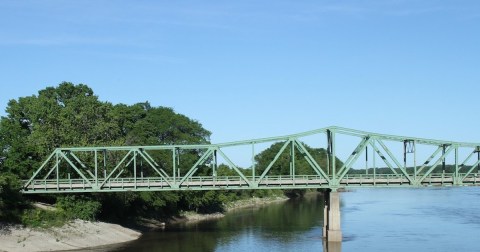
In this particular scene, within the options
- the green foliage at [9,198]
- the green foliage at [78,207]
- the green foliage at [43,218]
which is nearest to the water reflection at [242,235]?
the green foliage at [78,207]

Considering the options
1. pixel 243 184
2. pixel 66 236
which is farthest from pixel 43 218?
pixel 243 184

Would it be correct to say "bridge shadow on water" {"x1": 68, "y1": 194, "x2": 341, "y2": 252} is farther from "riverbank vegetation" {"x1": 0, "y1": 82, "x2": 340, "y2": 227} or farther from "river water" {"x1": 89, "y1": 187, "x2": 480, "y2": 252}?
"riverbank vegetation" {"x1": 0, "y1": 82, "x2": 340, "y2": 227}

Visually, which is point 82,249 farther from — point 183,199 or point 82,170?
point 183,199

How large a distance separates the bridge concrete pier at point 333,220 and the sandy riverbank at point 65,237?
25210 mm

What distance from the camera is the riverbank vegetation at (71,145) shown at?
78.6 m

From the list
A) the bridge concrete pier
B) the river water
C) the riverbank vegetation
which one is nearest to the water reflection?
the river water

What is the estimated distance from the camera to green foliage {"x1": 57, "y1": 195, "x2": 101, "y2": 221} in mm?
81919

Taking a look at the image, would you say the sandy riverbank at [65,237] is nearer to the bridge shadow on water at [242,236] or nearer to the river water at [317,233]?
the bridge shadow on water at [242,236]

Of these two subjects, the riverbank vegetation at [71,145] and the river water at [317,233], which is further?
the riverbank vegetation at [71,145]

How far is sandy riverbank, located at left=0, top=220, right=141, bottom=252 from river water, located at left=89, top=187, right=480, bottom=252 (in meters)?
3.16

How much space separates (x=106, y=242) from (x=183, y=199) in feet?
114

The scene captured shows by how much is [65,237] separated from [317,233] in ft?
110

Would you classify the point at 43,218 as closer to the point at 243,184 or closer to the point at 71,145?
the point at 71,145

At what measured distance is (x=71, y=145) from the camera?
91.1 meters
